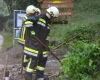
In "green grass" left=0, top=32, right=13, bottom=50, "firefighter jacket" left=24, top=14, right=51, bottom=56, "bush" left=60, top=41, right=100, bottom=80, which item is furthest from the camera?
"green grass" left=0, top=32, right=13, bottom=50

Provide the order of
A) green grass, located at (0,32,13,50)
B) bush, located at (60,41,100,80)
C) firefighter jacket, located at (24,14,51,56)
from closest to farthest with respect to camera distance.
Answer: bush, located at (60,41,100,80)
firefighter jacket, located at (24,14,51,56)
green grass, located at (0,32,13,50)

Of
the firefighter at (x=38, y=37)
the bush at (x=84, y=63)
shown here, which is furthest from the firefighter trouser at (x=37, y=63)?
the bush at (x=84, y=63)

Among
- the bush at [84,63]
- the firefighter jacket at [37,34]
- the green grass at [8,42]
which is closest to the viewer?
the bush at [84,63]

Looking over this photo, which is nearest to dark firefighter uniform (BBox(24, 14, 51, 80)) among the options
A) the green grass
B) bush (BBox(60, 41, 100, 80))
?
bush (BBox(60, 41, 100, 80))

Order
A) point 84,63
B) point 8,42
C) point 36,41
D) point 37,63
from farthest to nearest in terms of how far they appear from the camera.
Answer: point 8,42 < point 37,63 < point 36,41 < point 84,63

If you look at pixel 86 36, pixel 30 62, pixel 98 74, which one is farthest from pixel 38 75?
pixel 86 36

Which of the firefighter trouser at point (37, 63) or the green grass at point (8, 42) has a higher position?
the firefighter trouser at point (37, 63)

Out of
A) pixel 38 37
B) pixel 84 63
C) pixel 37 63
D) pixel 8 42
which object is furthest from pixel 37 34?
pixel 8 42

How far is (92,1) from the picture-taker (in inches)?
957

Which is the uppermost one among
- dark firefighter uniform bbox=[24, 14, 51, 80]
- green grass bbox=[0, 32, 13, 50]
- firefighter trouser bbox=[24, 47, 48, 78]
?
dark firefighter uniform bbox=[24, 14, 51, 80]

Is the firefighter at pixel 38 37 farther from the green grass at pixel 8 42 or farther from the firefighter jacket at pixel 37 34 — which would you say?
the green grass at pixel 8 42

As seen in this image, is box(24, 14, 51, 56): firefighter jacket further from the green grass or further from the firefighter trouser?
the green grass

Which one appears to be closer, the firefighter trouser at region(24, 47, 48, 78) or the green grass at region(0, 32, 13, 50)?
the firefighter trouser at region(24, 47, 48, 78)

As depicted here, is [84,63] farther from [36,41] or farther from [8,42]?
[8,42]
